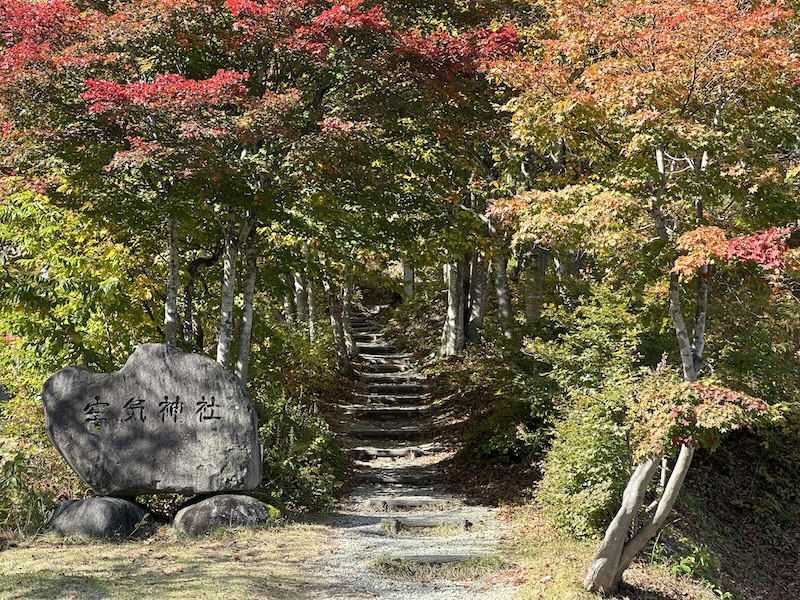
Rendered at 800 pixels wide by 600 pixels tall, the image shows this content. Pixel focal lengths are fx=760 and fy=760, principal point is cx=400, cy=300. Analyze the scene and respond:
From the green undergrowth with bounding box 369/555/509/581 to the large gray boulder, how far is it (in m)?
2.23

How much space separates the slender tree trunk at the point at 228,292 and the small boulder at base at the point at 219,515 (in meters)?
2.27

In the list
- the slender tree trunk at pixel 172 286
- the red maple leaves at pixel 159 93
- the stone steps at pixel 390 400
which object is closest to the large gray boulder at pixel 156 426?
the slender tree trunk at pixel 172 286

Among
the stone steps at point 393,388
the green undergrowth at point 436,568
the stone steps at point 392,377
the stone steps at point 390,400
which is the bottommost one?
the green undergrowth at point 436,568

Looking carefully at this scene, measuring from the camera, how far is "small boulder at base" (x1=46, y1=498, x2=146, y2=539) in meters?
8.51

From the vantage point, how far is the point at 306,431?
450 inches

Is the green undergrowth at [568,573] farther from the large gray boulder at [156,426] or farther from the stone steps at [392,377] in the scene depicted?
the stone steps at [392,377]

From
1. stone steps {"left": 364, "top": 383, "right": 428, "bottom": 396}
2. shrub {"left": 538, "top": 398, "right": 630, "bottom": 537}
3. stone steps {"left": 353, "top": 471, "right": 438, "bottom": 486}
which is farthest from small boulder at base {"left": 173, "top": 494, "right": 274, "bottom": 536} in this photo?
stone steps {"left": 364, "top": 383, "right": 428, "bottom": 396}

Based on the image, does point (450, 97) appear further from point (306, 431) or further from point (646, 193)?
point (306, 431)

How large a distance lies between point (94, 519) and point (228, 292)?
349cm

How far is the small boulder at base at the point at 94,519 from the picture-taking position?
27.9 feet

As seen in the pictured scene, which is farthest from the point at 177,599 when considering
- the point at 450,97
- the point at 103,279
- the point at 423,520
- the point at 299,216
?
the point at 450,97

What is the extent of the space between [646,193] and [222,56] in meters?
6.19

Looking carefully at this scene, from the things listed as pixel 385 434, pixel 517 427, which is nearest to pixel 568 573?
pixel 517 427

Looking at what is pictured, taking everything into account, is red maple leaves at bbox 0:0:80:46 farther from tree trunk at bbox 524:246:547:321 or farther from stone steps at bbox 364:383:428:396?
stone steps at bbox 364:383:428:396
